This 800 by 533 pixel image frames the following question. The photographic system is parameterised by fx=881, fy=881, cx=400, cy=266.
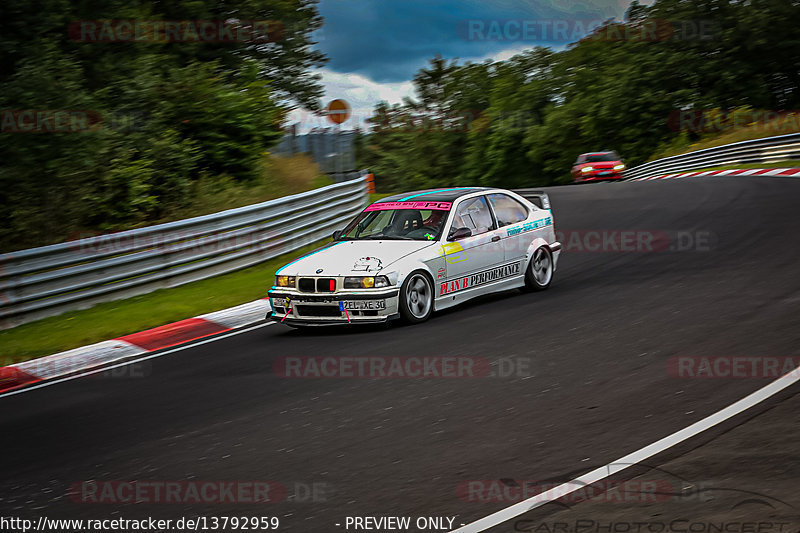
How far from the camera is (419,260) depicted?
9734 mm

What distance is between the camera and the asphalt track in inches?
197

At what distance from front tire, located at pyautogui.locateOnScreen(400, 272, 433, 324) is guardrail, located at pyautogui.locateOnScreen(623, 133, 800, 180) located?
1967 centimetres

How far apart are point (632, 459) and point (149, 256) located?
9434 mm

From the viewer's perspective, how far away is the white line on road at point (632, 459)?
437 centimetres

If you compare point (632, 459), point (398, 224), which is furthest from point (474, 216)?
point (632, 459)

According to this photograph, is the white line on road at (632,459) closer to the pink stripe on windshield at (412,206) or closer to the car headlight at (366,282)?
the car headlight at (366,282)

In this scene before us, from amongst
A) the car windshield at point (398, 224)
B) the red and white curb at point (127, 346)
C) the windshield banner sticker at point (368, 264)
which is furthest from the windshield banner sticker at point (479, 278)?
the red and white curb at point (127, 346)

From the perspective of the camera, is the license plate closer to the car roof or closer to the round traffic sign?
the car roof

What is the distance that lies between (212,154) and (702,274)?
12264 mm

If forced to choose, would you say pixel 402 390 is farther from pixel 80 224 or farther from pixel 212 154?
pixel 212 154

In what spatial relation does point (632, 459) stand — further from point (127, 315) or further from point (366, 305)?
point (127, 315)

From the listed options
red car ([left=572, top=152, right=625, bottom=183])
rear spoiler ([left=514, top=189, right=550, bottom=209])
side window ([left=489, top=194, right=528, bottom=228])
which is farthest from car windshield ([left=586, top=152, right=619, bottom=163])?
side window ([left=489, top=194, right=528, bottom=228])

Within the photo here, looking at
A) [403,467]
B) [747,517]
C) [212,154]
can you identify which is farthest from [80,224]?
[747,517]

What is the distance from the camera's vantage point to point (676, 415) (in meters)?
5.73
